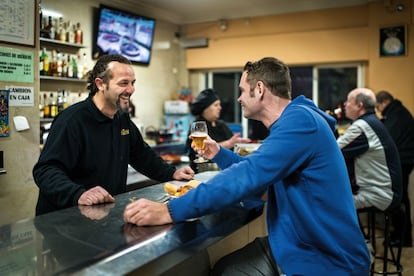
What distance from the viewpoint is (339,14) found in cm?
538

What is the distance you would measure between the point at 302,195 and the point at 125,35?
177 inches

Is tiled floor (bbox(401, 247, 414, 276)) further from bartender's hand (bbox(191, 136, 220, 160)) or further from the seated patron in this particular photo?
bartender's hand (bbox(191, 136, 220, 160))

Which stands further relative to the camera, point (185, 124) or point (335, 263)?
point (185, 124)

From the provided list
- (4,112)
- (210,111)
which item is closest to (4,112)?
(4,112)

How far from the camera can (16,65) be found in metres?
2.73

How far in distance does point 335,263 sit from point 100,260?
0.78m

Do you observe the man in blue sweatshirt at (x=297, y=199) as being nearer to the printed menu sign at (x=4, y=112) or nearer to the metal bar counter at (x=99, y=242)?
the metal bar counter at (x=99, y=242)

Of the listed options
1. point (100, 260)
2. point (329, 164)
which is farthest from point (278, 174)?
point (100, 260)

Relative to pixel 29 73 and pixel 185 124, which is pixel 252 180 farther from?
pixel 185 124

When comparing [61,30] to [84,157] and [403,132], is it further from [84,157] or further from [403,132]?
[403,132]

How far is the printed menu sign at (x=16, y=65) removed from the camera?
8.75 feet

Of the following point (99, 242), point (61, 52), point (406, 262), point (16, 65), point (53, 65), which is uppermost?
point (61, 52)


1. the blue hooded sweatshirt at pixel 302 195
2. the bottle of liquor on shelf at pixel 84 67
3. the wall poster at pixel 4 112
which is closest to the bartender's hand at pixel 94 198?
the blue hooded sweatshirt at pixel 302 195

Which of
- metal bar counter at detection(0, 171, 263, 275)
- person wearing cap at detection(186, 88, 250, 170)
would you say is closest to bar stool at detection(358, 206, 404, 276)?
person wearing cap at detection(186, 88, 250, 170)
